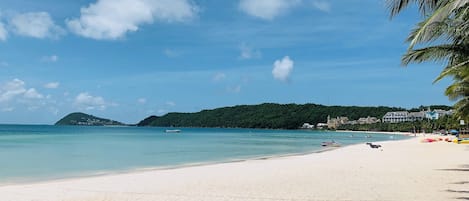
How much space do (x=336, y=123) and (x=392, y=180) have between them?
4916 inches

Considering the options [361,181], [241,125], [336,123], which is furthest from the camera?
[241,125]

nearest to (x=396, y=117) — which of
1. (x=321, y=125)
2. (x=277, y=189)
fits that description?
(x=321, y=125)

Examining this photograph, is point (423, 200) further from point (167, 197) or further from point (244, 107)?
point (244, 107)

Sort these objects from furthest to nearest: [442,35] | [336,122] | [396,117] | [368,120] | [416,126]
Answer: [368,120], [336,122], [396,117], [416,126], [442,35]

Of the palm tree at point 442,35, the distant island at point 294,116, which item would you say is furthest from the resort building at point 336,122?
the palm tree at point 442,35

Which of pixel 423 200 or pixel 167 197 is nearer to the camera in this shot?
pixel 423 200

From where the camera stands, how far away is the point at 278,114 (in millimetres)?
140875

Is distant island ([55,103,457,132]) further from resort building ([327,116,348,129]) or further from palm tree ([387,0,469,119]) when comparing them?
palm tree ([387,0,469,119])

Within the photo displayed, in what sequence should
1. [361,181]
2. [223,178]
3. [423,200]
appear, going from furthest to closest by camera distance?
[223,178], [361,181], [423,200]

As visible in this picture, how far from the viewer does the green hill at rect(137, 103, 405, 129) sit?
5438 inches

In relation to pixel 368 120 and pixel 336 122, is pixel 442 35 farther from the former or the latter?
pixel 368 120

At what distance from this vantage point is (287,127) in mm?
136500

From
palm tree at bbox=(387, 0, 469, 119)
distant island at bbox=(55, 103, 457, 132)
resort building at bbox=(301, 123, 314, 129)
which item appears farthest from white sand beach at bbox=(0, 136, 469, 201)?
resort building at bbox=(301, 123, 314, 129)

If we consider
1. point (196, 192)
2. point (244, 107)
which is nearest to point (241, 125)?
point (244, 107)
